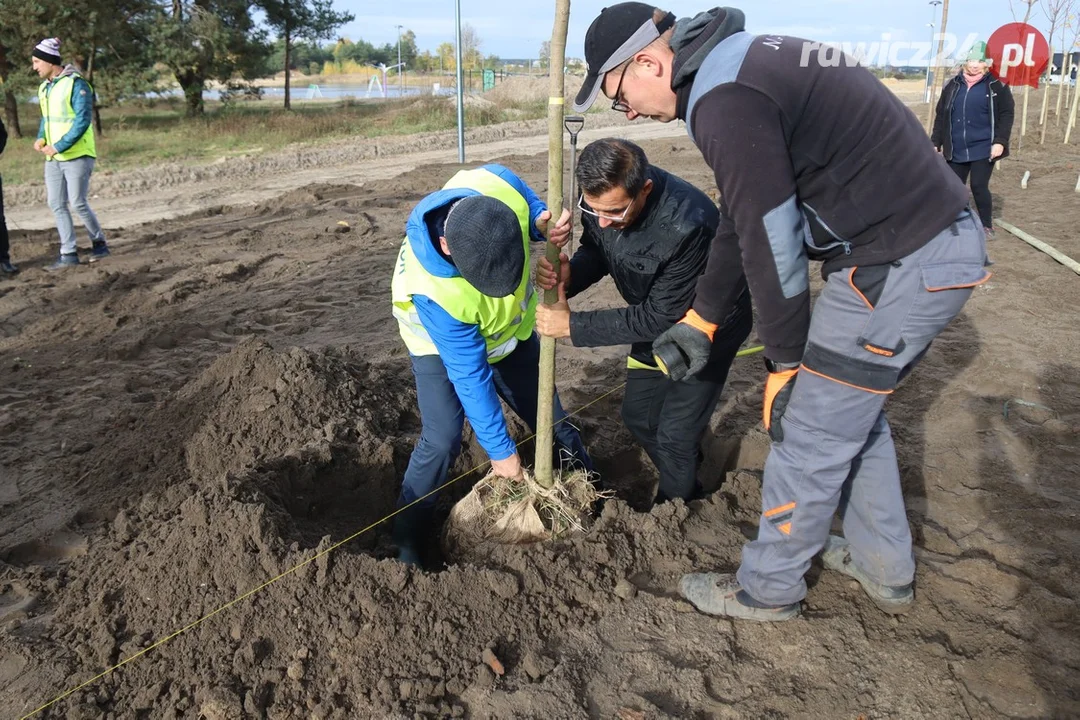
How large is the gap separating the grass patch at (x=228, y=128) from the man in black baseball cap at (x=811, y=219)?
13942 millimetres

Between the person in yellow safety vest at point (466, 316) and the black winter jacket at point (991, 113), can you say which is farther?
the black winter jacket at point (991, 113)

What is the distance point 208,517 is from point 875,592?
258cm

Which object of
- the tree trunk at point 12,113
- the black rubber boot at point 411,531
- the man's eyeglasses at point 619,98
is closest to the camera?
the man's eyeglasses at point 619,98

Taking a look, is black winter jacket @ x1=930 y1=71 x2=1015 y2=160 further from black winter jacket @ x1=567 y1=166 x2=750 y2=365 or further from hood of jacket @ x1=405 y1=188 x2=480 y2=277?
hood of jacket @ x1=405 y1=188 x2=480 y2=277

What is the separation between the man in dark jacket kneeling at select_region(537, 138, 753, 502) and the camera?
9.34ft

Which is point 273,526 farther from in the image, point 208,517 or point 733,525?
point 733,525

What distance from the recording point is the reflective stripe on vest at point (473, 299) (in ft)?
9.40

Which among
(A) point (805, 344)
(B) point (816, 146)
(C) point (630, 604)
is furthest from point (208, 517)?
(B) point (816, 146)

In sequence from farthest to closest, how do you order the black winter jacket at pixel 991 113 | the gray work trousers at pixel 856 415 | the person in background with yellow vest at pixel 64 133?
the black winter jacket at pixel 991 113 < the person in background with yellow vest at pixel 64 133 < the gray work trousers at pixel 856 415

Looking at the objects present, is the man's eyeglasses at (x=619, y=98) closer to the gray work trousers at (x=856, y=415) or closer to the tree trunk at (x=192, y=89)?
the gray work trousers at (x=856, y=415)

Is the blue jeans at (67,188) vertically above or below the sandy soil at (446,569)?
above

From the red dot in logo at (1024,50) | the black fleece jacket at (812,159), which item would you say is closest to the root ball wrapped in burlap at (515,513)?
the black fleece jacket at (812,159)

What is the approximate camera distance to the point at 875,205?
2.06 m

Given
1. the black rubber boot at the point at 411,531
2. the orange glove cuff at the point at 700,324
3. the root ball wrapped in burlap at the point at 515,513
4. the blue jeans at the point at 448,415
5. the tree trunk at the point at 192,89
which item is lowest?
the black rubber boot at the point at 411,531
